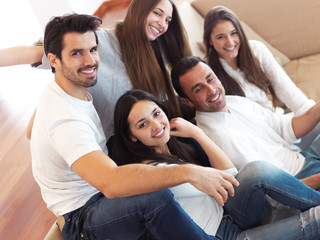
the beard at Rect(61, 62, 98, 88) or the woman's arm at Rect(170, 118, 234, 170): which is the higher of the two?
the beard at Rect(61, 62, 98, 88)

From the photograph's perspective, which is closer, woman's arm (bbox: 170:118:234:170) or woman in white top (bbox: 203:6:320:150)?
woman's arm (bbox: 170:118:234:170)

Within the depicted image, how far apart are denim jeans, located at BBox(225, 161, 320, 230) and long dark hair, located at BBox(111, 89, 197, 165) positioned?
0.95ft

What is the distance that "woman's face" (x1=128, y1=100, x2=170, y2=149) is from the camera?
151cm

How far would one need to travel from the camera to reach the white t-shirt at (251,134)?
164 centimetres

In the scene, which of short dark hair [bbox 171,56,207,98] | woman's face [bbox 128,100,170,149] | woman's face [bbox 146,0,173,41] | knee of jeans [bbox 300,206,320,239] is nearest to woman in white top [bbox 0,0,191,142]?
woman's face [bbox 146,0,173,41]

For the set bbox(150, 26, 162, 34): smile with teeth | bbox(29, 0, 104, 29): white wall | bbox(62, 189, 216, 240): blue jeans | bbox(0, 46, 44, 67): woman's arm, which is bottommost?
bbox(62, 189, 216, 240): blue jeans

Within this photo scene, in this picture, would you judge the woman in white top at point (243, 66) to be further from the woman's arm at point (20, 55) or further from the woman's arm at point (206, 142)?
the woman's arm at point (20, 55)

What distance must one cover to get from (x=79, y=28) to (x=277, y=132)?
3.64ft

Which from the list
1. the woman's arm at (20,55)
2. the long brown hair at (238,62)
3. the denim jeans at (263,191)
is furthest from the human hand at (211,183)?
the woman's arm at (20,55)

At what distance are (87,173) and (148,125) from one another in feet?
1.24

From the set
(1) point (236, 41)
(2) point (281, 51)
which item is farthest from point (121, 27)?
(2) point (281, 51)

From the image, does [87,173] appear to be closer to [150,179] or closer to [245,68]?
[150,179]

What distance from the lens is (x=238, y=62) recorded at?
208cm

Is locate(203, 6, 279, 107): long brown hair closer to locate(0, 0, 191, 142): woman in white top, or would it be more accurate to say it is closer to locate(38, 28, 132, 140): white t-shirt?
locate(0, 0, 191, 142): woman in white top
